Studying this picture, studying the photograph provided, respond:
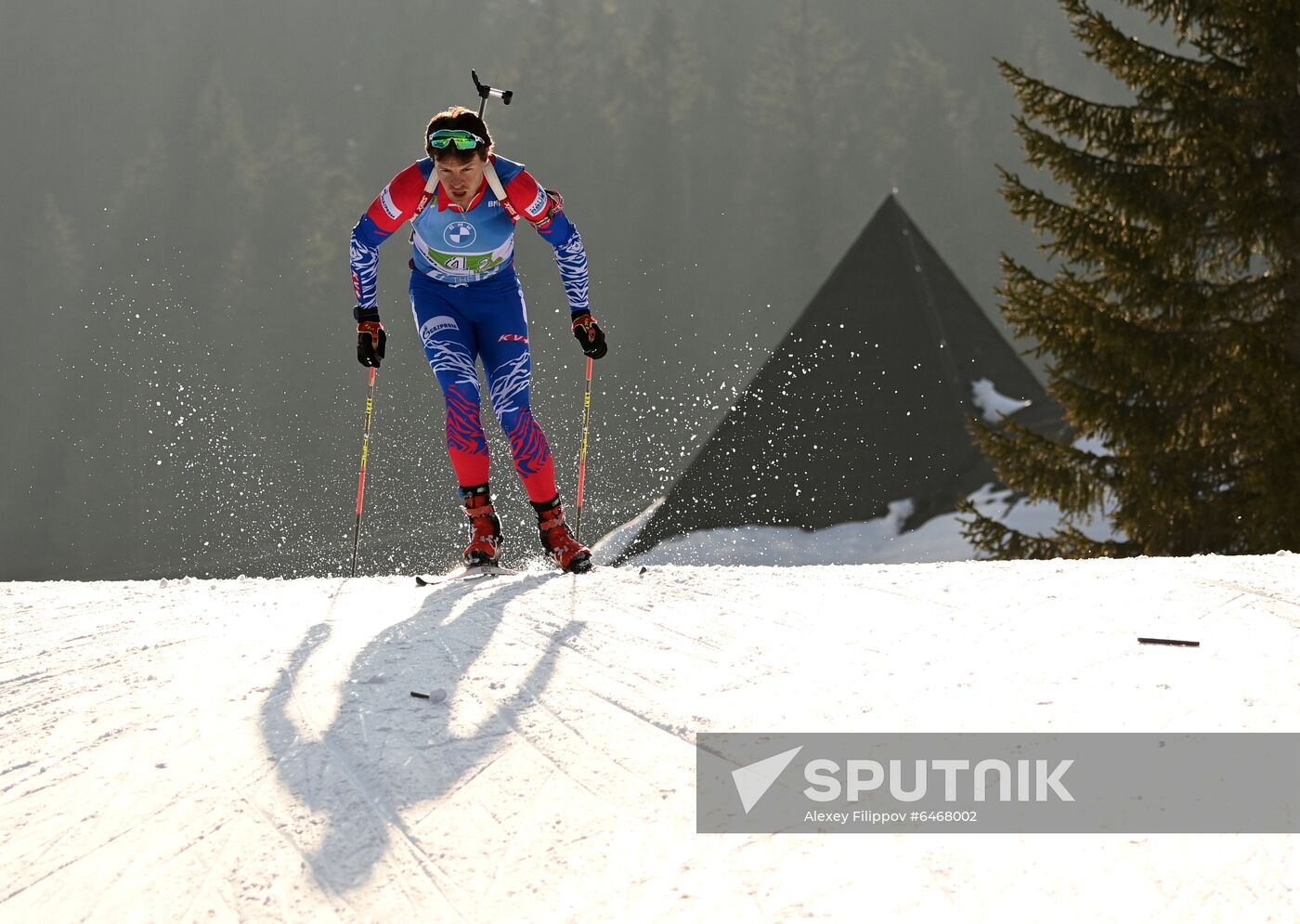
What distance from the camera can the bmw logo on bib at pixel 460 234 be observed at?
18.3 ft

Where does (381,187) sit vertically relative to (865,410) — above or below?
above

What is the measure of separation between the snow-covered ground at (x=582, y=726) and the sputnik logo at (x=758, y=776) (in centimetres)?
15

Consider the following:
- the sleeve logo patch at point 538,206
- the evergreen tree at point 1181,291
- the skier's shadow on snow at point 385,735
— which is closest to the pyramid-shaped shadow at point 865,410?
the evergreen tree at point 1181,291

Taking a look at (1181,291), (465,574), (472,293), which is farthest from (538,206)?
(1181,291)

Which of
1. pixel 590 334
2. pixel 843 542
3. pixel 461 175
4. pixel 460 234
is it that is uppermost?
pixel 843 542

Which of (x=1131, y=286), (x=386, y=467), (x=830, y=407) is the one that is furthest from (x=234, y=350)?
(x=1131, y=286)

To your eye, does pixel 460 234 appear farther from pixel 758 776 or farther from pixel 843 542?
pixel 843 542

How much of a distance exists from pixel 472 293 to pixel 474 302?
→ 0.15ft

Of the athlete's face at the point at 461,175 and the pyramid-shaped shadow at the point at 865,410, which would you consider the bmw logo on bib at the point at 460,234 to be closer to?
the athlete's face at the point at 461,175

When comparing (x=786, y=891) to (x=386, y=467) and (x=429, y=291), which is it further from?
(x=386, y=467)

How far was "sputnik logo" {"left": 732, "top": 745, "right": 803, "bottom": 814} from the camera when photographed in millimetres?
2656

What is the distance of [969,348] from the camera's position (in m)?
19.6

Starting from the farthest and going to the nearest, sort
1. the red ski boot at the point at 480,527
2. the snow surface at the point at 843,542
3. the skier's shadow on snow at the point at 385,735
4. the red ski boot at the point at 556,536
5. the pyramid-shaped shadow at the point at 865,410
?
1. the pyramid-shaped shadow at the point at 865,410
2. the snow surface at the point at 843,542
3. the red ski boot at the point at 480,527
4. the red ski boot at the point at 556,536
5. the skier's shadow on snow at the point at 385,735

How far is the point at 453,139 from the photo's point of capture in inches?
207
